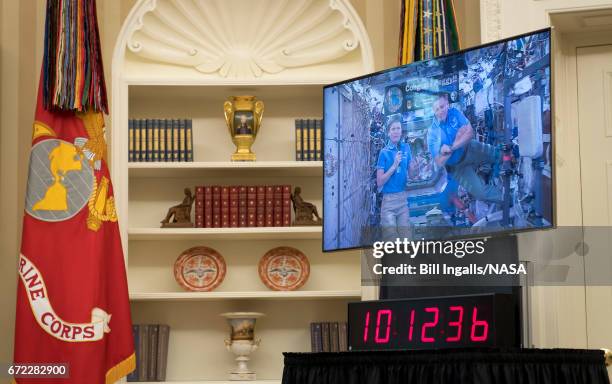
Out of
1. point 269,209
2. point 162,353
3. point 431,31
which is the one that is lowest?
point 162,353

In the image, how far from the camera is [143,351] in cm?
429

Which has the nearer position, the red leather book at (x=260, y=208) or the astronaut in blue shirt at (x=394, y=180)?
the astronaut in blue shirt at (x=394, y=180)

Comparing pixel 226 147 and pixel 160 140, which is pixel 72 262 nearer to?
pixel 160 140

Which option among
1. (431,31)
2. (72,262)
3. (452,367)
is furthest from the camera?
(72,262)

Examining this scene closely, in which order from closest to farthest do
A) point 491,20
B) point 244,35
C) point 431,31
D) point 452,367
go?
point 452,367, point 431,31, point 491,20, point 244,35

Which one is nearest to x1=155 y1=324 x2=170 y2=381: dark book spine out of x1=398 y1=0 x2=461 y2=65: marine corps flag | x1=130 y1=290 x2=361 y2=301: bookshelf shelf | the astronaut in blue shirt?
x1=130 y1=290 x2=361 y2=301: bookshelf shelf

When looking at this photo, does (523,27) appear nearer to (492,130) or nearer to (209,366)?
(492,130)

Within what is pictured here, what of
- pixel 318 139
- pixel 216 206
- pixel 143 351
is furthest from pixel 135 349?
pixel 318 139

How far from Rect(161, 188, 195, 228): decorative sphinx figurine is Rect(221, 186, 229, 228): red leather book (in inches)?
5.7

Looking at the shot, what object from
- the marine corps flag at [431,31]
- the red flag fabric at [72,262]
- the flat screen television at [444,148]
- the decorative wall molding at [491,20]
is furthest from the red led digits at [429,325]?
the decorative wall molding at [491,20]

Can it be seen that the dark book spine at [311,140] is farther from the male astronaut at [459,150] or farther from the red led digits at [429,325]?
the red led digits at [429,325]

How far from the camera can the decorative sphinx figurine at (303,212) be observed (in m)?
4.29

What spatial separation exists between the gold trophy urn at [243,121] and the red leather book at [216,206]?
0.53ft

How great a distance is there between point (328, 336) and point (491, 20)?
1.53 meters
